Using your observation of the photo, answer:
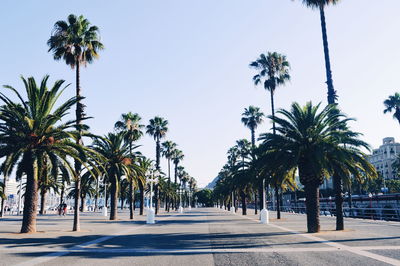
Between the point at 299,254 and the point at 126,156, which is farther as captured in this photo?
the point at 126,156

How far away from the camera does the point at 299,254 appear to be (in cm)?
1122

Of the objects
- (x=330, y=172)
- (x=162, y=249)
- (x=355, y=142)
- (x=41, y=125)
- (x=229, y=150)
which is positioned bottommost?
(x=162, y=249)

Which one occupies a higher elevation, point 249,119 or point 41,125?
point 249,119

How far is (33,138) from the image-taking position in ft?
63.5

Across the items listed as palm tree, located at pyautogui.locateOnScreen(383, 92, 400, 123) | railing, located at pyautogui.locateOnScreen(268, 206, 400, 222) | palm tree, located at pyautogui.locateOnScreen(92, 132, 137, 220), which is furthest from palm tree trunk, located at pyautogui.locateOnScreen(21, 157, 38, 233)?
palm tree, located at pyautogui.locateOnScreen(383, 92, 400, 123)

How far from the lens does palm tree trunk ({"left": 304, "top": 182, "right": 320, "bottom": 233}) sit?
19297mm

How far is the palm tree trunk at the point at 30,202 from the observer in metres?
19.0

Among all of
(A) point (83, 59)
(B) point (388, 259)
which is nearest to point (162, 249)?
(B) point (388, 259)

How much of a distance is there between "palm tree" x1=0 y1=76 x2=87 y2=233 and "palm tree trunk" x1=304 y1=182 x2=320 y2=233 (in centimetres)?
1418

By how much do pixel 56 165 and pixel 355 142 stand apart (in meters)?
18.4

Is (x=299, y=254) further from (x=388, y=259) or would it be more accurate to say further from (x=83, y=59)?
(x=83, y=59)

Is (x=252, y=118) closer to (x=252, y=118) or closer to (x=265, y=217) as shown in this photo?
(x=252, y=118)

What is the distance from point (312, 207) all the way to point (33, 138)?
Answer: 57.3 ft

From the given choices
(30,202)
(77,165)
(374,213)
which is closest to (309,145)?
(77,165)
